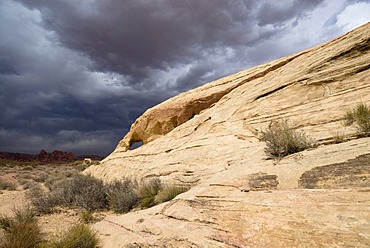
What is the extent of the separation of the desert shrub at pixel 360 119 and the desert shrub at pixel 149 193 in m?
5.34

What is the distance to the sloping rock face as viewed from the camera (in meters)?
2.88

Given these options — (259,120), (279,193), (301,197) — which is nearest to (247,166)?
(279,193)

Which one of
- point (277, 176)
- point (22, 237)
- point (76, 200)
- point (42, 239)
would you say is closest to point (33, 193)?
point (76, 200)

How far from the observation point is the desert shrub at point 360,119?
4.48 m

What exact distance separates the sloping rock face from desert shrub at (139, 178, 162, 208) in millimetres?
399

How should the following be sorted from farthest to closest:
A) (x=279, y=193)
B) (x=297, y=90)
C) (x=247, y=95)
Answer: (x=247, y=95) → (x=297, y=90) → (x=279, y=193)

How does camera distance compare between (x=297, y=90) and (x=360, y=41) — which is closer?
(x=360, y=41)

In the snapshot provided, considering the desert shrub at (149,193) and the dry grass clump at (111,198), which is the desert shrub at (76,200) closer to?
the dry grass clump at (111,198)

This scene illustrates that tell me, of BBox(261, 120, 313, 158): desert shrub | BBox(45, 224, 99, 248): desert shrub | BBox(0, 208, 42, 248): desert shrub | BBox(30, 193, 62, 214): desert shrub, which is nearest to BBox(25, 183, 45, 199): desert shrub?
BBox(30, 193, 62, 214): desert shrub

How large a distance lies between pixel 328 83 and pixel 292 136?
3364 millimetres

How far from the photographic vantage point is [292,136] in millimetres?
5109

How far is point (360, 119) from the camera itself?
15.2 feet

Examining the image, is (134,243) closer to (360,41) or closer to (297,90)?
(297,90)

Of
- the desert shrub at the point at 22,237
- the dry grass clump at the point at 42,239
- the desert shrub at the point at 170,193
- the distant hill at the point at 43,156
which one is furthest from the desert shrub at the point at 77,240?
the distant hill at the point at 43,156
